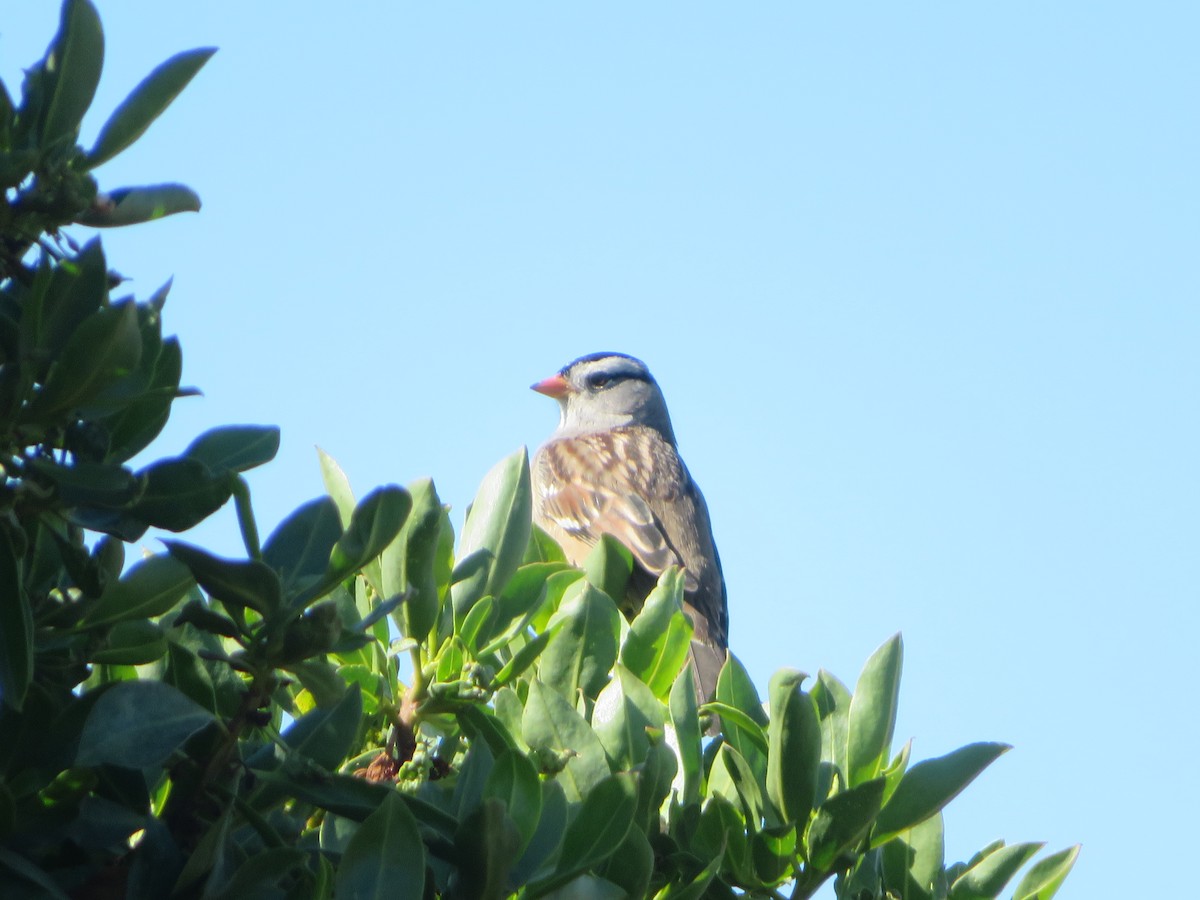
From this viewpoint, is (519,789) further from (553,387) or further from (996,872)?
(553,387)

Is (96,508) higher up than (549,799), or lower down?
higher up

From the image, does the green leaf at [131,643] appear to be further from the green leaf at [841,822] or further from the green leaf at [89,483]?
the green leaf at [841,822]

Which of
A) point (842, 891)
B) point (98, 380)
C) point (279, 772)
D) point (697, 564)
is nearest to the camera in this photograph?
point (98, 380)

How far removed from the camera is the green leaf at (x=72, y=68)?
136 cm

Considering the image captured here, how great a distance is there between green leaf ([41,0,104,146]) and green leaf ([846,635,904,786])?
116 centimetres

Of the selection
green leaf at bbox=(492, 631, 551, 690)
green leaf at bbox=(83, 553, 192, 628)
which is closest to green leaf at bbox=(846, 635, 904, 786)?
green leaf at bbox=(492, 631, 551, 690)

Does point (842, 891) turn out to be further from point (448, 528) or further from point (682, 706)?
point (448, 528)

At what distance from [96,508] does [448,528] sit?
1.89 ft

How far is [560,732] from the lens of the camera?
1.56 meters

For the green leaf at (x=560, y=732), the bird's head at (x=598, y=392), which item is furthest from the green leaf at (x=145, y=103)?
the bird's head at (x=598, y=392)

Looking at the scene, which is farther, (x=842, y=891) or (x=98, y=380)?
(x=842, y=891)

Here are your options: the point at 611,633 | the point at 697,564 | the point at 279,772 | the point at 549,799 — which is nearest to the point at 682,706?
the point at 611,633

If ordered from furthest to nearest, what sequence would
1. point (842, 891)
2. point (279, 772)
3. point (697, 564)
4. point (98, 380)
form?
point (697, 564) < point (842, 891) < point (279, 772) < point (98, 380)

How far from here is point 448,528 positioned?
1768mm
